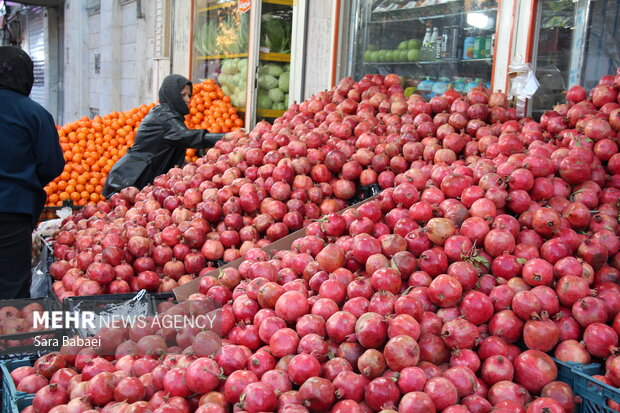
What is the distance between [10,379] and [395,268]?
1564 millimetres

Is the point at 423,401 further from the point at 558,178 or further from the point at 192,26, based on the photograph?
the point at 192,26

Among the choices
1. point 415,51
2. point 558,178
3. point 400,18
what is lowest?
point 558,178

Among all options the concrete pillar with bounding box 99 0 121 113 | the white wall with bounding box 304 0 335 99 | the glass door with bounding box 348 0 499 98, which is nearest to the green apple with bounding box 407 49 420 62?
the glass door with bounding box 348 0 499 98

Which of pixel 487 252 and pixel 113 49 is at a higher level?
pixel 113 49

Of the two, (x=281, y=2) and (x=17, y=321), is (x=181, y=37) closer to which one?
(x=281, y=2)

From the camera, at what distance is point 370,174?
3.36 metres

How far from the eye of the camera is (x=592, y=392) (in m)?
1.76

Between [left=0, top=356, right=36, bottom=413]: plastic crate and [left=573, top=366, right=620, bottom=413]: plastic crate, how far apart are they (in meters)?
1.94

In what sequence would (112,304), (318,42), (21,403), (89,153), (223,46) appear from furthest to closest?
(223,46)
(89,153)
(318,42)
(112,304)
(21,403)

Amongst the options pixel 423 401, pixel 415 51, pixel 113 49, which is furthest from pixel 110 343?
pixel 113 49

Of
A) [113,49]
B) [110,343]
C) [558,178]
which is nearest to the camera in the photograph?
[110,343]

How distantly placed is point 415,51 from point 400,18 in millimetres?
466

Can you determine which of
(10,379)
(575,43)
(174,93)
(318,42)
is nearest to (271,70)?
(318,42)

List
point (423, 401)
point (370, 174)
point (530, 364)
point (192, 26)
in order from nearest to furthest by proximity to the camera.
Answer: point (423, 401), point (530, 364), point (370, 174), point (192, 26)
